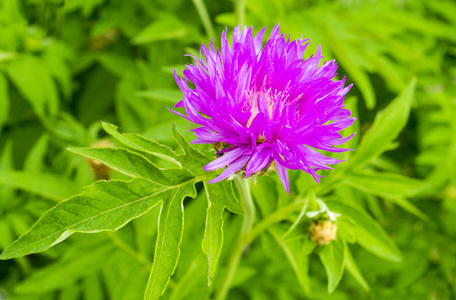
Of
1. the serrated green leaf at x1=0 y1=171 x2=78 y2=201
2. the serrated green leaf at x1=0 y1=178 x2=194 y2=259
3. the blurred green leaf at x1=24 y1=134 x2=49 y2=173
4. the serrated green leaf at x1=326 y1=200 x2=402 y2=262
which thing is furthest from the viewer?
the blurred green leaf at x1=24 y1=134 x2=49 y2=173

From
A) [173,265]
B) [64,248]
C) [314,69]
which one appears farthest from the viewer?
[64,248]

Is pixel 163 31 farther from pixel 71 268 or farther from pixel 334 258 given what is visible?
pixel 334 258

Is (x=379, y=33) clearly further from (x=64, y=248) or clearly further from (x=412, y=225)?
(x=64, y=248)

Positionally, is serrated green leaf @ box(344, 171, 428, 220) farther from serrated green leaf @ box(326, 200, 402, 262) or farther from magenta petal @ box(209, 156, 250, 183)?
magenta petal @ box(209, 156, 250, 183)

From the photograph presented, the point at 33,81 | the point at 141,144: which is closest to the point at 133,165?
the point at 141,144

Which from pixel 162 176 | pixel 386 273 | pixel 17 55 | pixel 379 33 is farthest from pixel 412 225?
pixel 17 55

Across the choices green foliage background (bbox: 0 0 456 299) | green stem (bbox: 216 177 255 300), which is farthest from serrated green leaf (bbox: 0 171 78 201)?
green stem (bbox: 216 177 255 300)
